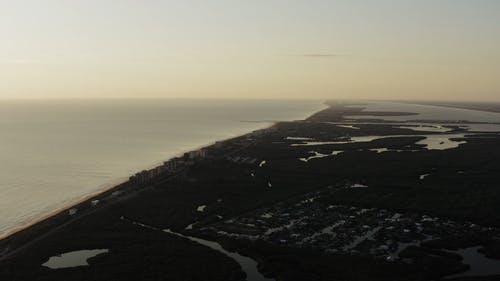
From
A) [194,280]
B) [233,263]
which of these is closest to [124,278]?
[194,280]

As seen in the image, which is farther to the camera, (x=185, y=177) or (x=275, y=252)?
(x=185, y=177)

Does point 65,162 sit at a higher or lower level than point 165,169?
lower

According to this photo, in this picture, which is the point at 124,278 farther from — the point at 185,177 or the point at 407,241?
the point at 185,177

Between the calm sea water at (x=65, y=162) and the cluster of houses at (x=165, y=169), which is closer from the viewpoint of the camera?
the calm sea water at (x=65, y=162)

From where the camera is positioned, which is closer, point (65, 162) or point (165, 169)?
point (165, 169)

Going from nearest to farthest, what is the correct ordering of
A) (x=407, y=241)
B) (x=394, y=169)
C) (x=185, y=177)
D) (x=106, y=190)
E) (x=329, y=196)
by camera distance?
(x=407, y=241), (x=329, y=196), (x=106, y=190), (x=185, y=177), (x=394, y=169)

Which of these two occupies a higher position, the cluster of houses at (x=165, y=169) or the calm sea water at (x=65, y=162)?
the cluster of houses at (x=165, y=169)

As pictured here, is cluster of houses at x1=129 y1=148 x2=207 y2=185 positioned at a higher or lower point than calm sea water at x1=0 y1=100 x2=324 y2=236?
higher

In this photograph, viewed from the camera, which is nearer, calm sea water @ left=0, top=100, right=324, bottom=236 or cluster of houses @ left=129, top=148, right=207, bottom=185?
calm sea water @ left=0, top=100, right=324, bottom=236
